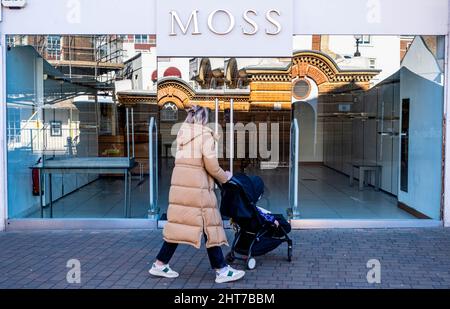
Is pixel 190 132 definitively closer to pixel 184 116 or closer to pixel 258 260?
pixel 258 260

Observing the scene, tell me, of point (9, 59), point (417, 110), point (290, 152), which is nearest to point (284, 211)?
point (290, 152)

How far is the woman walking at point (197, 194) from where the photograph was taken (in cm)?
537

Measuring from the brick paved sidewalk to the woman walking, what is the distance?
0.42 meters

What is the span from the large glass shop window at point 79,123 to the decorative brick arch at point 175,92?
291mm

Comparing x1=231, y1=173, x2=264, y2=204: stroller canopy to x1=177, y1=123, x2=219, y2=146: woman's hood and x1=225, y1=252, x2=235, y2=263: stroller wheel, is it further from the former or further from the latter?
x1=225, y1=252, x2=235, y2=263: stroller wheel

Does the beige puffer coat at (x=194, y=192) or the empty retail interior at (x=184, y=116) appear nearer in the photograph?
the beige puffer coat at (x=194, y=192)

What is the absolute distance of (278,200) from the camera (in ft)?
29.7

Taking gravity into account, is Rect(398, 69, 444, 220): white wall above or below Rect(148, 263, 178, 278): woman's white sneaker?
above

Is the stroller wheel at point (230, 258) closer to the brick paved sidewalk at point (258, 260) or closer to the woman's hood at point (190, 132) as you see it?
the brick paved sidewalk at point (258, 260)

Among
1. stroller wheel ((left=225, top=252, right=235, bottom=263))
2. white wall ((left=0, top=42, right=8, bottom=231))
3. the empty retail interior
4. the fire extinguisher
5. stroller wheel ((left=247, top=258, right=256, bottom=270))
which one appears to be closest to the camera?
stroller wheel ((left=247, top=258, right=256, bottom=270))

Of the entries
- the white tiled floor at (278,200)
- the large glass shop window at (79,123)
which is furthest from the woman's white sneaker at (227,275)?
the large glass shop window at (79,123)

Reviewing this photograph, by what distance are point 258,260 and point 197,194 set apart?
4.78 ft

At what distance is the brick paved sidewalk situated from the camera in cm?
557

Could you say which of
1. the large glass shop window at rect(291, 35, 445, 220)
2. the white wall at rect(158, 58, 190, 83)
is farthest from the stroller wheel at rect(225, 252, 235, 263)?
the white wall at rect(158, 58, 190, 83)
